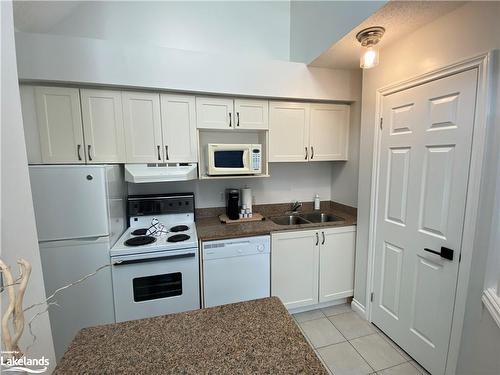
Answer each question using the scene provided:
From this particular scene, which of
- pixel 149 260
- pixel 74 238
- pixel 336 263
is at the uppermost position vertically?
pixel 74 238

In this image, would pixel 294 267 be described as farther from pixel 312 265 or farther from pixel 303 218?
pixel 303 218

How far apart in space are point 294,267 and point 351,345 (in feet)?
2.51

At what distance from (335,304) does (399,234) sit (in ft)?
3.78

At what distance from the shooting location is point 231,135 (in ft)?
8.47

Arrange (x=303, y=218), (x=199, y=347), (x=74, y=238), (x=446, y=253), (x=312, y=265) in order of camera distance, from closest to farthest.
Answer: (x=199, y=347)
(x=446, y=253)
(x=74, y=238)
(x=312, y=265)
(x=303, y=218)

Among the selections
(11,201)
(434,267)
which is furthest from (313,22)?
(11,201)

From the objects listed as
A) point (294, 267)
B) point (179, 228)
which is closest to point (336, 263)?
point (294, 267)

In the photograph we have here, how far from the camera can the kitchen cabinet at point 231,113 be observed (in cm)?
215

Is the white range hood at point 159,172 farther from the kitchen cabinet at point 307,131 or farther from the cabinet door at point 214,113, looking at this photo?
the kitchen cabinet at point 307,131

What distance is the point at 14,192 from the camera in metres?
0.90

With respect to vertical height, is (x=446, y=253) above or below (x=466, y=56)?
below

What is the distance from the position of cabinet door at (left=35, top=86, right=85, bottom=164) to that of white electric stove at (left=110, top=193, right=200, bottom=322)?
2.80 ft

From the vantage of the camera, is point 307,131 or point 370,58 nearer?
point 370,58

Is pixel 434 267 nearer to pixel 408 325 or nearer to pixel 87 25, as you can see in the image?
pixel 408 325
